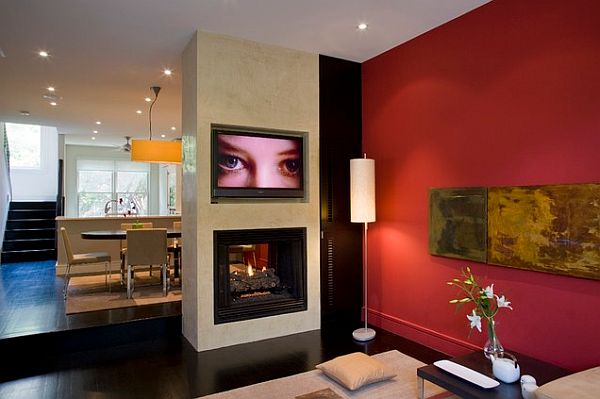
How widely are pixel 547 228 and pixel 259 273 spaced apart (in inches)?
110

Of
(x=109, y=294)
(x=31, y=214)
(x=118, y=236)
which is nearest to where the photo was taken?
(x=109, y=294)

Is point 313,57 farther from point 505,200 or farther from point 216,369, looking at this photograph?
point 216,369

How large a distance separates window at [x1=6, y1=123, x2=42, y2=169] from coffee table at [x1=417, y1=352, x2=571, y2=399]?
437 inches

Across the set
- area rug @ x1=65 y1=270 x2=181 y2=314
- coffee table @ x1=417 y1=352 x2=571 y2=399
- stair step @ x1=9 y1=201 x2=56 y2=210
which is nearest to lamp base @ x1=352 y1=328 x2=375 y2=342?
coffee table @ x1=417 y1=352 x2=571 y2=399

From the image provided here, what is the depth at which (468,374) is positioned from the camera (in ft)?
7.82

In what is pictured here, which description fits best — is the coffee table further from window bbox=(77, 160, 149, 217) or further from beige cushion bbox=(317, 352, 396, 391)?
window bbox=(77, 160, 149, 217)

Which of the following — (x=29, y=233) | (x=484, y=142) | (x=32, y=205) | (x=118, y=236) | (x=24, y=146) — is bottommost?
(x=29, y=233)

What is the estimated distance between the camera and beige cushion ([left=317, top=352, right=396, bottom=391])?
9.37ft

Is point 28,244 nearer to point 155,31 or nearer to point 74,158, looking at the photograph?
point 74,158

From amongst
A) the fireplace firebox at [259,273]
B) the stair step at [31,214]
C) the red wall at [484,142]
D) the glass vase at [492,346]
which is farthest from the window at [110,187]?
the glass vase at [492,346]

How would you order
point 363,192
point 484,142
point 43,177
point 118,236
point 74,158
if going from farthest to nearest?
point 74,158 < point 43,177 < point 118,236 < point 363,192 < point 484,142

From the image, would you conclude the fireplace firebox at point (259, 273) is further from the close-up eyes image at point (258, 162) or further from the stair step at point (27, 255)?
the stair step at point (27, 255)

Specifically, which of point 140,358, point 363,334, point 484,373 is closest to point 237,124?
point 140,358

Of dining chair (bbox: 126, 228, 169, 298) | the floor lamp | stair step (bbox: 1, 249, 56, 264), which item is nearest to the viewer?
the floor lamp
